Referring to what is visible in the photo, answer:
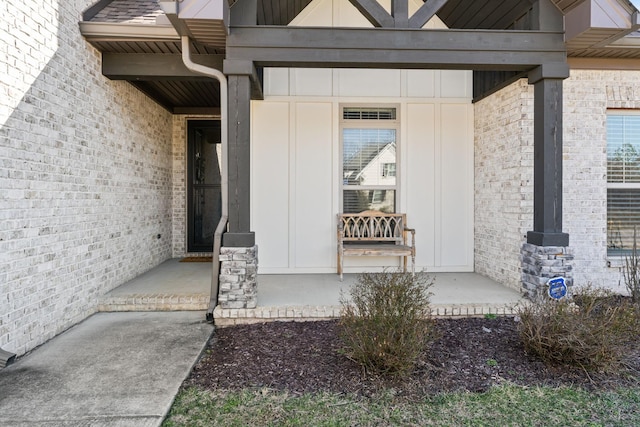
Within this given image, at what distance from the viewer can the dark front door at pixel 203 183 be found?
6.82 m

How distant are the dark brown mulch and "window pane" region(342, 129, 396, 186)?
2.60m

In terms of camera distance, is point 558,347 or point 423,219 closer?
point 558,347

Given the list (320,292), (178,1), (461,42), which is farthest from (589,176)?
(178,1)

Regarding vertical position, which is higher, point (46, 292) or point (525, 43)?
point (525, 43)

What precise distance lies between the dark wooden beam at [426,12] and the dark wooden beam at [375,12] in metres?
0.24

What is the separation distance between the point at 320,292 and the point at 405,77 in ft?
11.2

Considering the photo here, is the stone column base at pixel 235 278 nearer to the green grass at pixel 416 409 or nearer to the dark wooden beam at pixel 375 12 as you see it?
the green grass at pixel 416 409

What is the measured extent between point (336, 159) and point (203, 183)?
115 inches

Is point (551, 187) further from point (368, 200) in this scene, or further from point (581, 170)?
point (368, 200)

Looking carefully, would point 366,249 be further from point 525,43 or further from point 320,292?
point 525,43

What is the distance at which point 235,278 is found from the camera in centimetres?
362

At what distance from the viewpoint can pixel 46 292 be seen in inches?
130

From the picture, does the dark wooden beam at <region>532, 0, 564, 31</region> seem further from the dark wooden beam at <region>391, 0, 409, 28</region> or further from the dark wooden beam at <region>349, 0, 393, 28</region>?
the dark wooden beam at <region>349, 0, 393, 28</region>

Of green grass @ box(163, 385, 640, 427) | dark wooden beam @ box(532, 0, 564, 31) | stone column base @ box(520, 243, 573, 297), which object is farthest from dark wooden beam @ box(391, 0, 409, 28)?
green grass @ box(163, 385, 640, 427)
